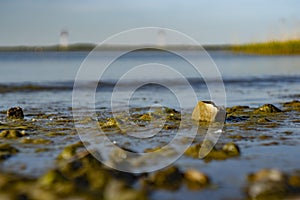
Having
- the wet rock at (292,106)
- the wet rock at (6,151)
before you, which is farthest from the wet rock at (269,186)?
the wet rock at (292,106)

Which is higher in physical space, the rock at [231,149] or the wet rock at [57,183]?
the rock at [231,149]

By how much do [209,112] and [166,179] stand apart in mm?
3910

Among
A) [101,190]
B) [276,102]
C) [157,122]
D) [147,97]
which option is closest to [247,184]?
[101,190]

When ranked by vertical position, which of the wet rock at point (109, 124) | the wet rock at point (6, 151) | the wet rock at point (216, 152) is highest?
the wet rock at point (216, 152)

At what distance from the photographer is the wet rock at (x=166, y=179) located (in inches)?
176

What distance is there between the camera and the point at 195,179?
15.1 feet

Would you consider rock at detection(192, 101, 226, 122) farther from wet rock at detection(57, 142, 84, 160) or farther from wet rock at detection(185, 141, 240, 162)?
wet rock at detection(57, 142, 84, 160)

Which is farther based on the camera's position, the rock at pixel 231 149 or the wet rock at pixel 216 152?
the rock at pixel 231 149

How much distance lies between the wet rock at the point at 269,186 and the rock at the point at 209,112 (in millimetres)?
3834

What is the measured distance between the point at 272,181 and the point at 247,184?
1.03ft

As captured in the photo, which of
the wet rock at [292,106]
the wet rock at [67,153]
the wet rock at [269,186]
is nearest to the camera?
the wet rock at [269,186]

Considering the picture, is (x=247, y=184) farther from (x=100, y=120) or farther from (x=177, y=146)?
(x=100, y=120)

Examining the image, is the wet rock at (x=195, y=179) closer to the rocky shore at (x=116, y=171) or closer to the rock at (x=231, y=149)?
the rocky shore at (x=116, y=171)

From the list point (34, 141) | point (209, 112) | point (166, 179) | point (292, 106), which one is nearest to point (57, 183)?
point (166, 179)
